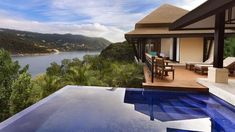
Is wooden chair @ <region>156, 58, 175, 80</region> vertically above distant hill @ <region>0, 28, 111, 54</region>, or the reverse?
distant hill @ <region>0, 28, 111, 54</region>

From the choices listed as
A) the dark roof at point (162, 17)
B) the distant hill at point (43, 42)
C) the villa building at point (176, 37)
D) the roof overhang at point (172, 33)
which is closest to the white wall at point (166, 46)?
the villa building at point (176, 37)

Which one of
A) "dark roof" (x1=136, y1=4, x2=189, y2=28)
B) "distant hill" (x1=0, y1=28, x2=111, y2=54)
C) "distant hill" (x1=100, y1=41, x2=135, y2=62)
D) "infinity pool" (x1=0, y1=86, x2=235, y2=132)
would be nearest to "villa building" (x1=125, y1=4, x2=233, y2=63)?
"dark roof" (x1=136, y1=4, x2=189, y2=28)

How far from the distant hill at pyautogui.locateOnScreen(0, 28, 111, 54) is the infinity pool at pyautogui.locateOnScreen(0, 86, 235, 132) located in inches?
519

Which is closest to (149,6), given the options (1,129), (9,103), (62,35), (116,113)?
(62,35)

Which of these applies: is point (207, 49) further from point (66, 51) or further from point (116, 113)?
point (66, 51)

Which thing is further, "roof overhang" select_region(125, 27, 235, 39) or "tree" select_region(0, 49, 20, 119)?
"roof overhang" select_region(125, 27, 235, 39)

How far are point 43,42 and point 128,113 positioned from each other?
2669 cm

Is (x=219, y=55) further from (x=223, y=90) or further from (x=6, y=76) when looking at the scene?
(x=6, y=76)

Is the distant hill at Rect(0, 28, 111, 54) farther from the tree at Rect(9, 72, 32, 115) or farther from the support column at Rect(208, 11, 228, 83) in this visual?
the support column at Rect(208, 11, 228, 83)

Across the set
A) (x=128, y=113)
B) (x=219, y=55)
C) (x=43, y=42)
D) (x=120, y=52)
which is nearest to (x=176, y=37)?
(x=219, y=55)

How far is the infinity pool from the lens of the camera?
16.6 feet

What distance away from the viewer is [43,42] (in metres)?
30.3

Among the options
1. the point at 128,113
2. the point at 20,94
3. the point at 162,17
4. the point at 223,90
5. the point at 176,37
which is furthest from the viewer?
the point at 162,17

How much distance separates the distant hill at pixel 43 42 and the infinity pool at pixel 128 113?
43.2 feet
